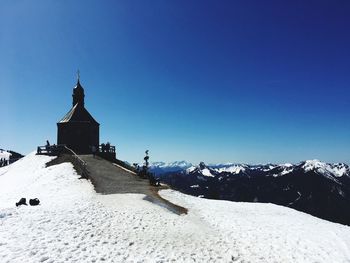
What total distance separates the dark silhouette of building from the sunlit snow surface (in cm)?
3379

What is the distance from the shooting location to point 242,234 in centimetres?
2191

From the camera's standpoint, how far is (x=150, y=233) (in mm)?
19094

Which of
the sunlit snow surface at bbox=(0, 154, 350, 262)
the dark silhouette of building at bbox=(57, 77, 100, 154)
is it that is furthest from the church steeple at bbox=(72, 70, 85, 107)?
the sunlit snow surface at bbox=(0, 154, 350, 262)

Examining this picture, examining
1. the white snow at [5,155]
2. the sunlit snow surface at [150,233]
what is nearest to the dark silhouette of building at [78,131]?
the sunlit snow surface at [150,233]

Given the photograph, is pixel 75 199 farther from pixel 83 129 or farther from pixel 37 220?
pixel 83 129

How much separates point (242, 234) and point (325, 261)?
17.1ft

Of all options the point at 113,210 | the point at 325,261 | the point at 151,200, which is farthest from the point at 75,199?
the point at 325,261

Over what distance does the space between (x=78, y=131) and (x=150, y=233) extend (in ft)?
159

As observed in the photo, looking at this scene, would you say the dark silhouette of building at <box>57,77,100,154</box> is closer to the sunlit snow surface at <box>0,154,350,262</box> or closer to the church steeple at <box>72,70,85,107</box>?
the church steeple at <box>72,70,85,107</box>

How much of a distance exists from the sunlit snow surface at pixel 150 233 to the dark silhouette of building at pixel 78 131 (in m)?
33.8

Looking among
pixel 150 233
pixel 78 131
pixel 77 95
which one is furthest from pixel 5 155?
pixel 150 233

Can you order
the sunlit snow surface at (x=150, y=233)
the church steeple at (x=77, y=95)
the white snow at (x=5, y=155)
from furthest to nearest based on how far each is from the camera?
1. the white snow at (x=5, y=155)
2. the church steeple at (x=77, y=95)
3. the sunlit snow surface at (x=150, y=233)

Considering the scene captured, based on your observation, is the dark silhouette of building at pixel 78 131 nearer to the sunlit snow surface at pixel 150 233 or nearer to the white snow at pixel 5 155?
the sunlit snow surface at pixel 150 233

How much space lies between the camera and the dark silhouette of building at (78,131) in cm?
6350
